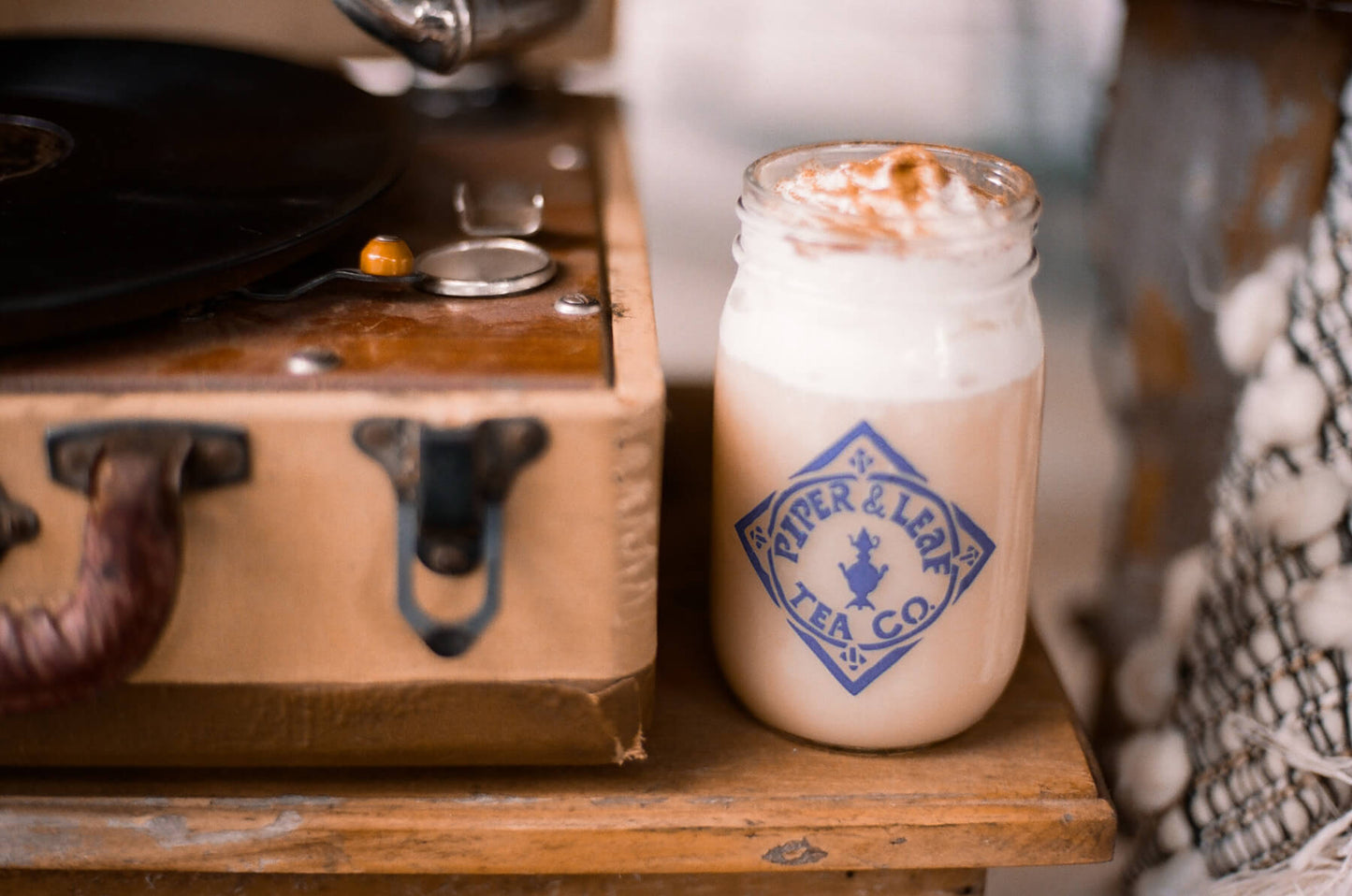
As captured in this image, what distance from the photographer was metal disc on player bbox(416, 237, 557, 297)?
675mm

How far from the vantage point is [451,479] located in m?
0.55

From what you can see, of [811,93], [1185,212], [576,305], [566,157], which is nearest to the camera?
[576,305]

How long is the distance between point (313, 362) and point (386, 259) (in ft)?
0.40

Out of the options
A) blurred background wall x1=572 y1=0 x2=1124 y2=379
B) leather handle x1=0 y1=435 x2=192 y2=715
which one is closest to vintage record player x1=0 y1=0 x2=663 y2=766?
leather handle x1=0 y1=435 x2=192 y2=715

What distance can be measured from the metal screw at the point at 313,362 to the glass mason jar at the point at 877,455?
21 centimetres

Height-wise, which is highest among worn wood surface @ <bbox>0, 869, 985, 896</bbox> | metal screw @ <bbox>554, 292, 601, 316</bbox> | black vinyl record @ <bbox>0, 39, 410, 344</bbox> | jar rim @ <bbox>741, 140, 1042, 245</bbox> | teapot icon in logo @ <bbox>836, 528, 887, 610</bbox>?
jar rim @ <bbox>741, 140, 1042, 245</bbox>

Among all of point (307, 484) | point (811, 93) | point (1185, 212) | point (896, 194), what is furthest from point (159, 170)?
point (811, 93)

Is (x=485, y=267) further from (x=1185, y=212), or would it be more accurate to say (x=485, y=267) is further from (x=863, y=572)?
(x=1185, y=212)

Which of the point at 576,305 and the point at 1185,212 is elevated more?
the point at 576,305

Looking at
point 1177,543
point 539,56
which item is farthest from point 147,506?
point 1177,543

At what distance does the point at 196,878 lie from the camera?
69 centimetres

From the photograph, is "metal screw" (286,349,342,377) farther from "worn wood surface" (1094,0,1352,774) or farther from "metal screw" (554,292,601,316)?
"worn wood surface" (1094,0,1352,774)

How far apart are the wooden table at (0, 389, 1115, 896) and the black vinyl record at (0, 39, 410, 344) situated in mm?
267

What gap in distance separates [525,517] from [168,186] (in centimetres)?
33
